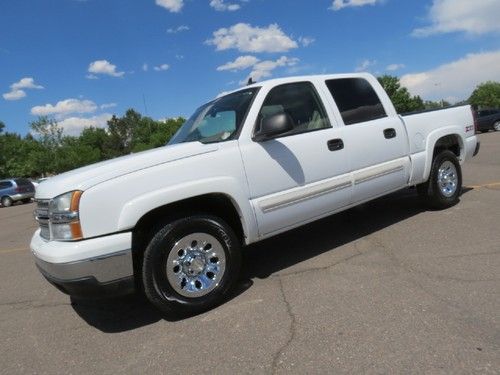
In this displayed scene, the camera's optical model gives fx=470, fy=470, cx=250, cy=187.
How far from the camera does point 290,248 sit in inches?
227

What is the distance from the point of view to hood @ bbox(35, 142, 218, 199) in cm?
373

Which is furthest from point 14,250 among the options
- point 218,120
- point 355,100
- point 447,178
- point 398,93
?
point 398,93

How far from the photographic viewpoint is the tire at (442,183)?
642 cm

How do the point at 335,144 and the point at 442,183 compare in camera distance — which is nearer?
the point at 335,144

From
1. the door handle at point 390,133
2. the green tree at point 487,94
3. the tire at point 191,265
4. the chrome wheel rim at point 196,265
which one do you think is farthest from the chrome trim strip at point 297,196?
the green tree at point 487,94

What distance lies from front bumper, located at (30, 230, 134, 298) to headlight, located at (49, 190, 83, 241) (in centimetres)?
7

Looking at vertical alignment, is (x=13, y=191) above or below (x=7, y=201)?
above

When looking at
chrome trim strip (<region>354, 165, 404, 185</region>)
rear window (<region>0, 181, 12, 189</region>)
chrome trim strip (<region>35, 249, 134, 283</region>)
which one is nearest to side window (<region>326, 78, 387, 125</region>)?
chrome trim strip (<region>354, 165, 404, 185</region>)

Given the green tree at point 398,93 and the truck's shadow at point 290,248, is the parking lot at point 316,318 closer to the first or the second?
the truck's shadow at point 290,248

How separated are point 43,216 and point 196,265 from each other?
1.38 meters

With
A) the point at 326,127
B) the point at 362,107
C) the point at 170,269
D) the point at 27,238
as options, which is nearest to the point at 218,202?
the point at 170,269

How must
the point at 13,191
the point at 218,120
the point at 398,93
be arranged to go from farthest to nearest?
1. the point at 398,93
2. the point at 13,191
3. the point at 218,120

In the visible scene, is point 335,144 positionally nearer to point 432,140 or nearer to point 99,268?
point 432,140

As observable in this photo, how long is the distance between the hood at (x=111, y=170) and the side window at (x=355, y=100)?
180 centimetres
